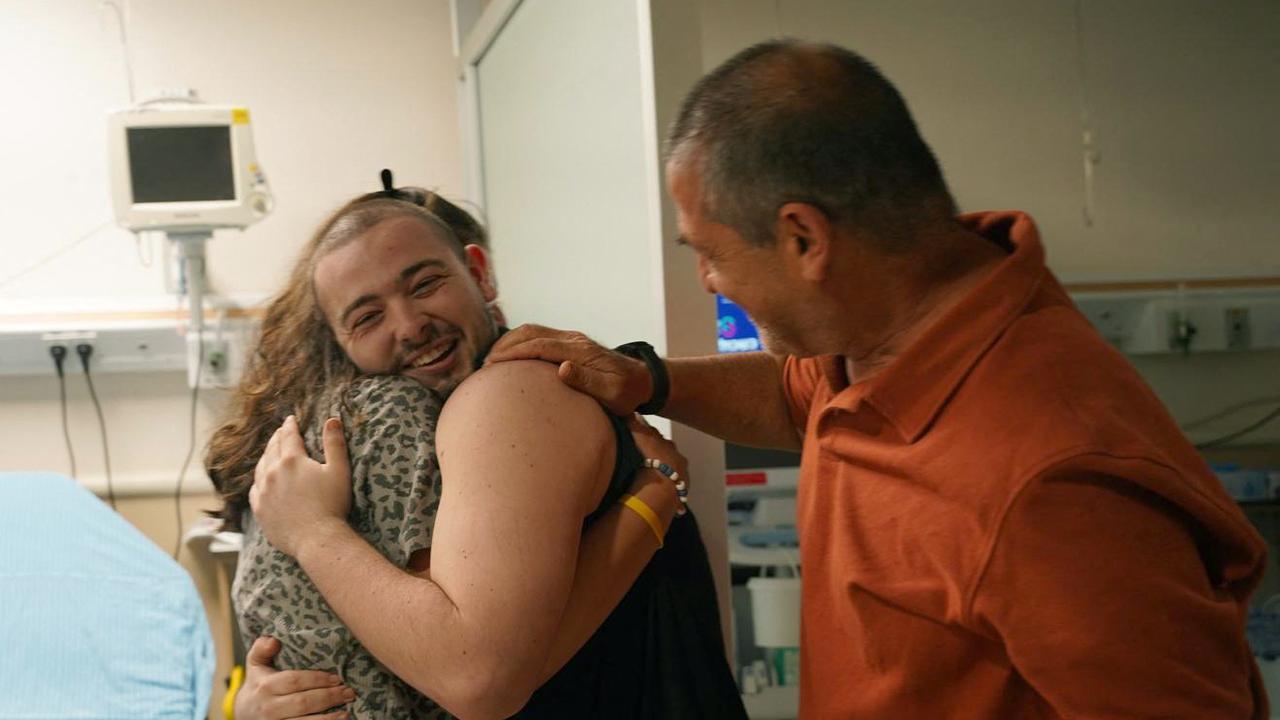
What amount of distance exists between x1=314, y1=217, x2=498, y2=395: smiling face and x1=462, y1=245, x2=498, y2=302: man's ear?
0.28 ft

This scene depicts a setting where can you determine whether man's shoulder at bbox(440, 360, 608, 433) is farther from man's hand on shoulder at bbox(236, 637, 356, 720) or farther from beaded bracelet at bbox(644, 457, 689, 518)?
man's hand on shoulder at bbox(236, 637, 356, 720)

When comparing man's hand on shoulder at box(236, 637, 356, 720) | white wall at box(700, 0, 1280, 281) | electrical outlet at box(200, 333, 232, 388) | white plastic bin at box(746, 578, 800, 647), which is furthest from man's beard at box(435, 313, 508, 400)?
white wall at box(700, 0, 1280, 281)

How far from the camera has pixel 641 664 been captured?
1.03 meters

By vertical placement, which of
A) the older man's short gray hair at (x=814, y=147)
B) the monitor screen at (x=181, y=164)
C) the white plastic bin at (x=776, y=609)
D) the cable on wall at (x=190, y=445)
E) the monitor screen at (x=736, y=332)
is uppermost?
the monitor screen at (x=181, y=164)

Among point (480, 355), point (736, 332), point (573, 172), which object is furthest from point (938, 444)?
point (736, 332)

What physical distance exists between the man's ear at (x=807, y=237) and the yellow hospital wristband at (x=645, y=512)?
0.84 ft

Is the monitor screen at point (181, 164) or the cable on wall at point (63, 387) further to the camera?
the cable on wall at point (63, 387)

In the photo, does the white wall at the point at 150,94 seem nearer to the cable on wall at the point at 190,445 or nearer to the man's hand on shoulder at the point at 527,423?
the cable on wall at the point at 190,445

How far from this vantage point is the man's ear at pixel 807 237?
0.93 metres

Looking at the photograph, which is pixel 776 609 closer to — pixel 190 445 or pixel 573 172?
pixel 573 172

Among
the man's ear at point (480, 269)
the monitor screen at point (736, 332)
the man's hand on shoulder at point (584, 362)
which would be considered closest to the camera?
the man's hand on shoulder at point (584, 362)

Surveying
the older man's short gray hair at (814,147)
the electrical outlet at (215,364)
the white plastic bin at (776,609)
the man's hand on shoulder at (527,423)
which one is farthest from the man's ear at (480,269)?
the electrical outlet at (215,364)

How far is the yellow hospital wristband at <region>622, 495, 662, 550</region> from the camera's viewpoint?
100 centimetres

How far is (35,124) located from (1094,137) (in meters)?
2.90
